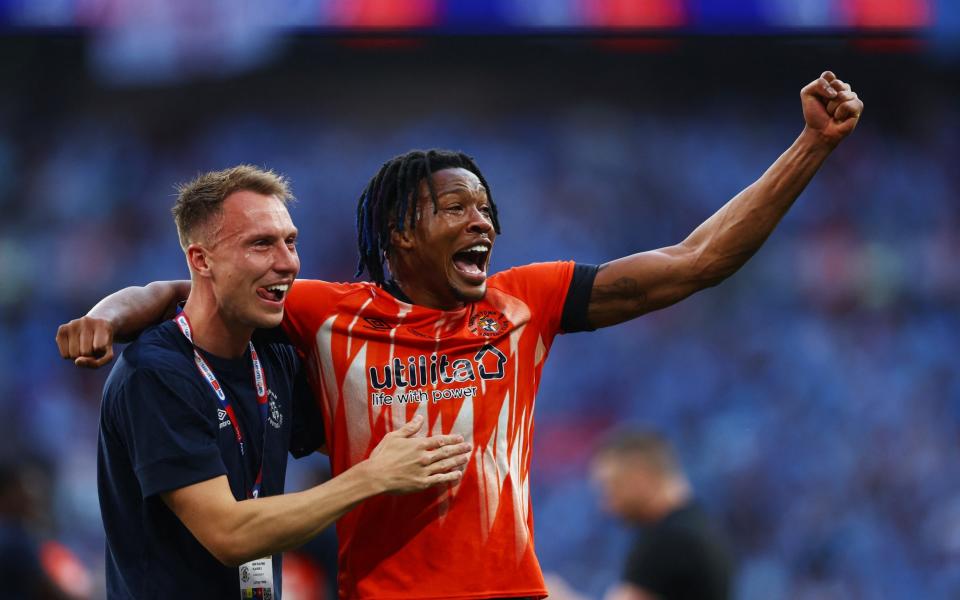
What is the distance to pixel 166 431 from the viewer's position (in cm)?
291

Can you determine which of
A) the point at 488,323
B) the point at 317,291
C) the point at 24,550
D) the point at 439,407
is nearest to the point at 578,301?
the point at 488,323

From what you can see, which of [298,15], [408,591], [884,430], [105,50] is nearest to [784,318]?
[884,430]

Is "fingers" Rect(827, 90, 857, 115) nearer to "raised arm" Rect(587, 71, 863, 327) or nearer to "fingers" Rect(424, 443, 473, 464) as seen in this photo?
"raised arm" Rect(587, 71, 863, 327)

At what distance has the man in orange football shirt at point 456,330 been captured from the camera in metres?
3.03

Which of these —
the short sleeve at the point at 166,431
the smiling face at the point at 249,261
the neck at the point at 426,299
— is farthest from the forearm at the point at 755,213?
the short sleeve at the point at 166,431

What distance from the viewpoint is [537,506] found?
30.6ft

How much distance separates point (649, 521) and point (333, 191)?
5991 millimetres

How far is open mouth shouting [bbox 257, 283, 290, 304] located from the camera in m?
3.12

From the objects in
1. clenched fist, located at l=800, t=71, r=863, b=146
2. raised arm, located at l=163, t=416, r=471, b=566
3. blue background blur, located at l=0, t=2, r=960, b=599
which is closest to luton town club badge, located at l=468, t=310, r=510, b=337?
raised arm, located at l=163, t=416, r=471, b=566

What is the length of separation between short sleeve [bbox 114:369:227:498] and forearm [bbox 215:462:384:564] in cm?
16

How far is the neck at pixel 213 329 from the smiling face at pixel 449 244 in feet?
1.63

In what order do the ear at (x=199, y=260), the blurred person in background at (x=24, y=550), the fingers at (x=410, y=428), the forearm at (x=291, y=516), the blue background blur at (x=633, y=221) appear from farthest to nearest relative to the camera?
the blue background blur at (x=633, y=221)
the blurred person in background at (x=24, y=550)
the ear at (x=199, y=260)
the fingers at (x=410, y=428)
the forearm at (x=291, y=516)

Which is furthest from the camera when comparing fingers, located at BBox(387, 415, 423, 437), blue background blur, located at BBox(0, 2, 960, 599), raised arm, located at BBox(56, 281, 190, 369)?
blue background blur, located at BBox(0, 2, 960, 599)

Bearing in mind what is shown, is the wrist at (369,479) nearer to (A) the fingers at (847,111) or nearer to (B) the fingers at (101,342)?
(B) the fingers at (101,342)
